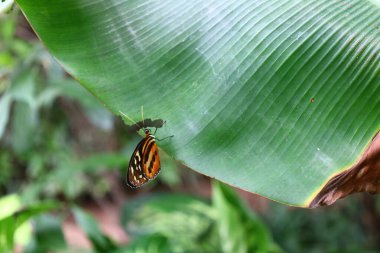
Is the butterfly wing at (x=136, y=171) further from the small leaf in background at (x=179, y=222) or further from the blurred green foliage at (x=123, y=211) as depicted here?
the small leaf in background at (x=179, y=222)

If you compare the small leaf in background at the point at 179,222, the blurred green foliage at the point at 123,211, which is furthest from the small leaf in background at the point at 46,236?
the small leaf in background at the point at 179,222

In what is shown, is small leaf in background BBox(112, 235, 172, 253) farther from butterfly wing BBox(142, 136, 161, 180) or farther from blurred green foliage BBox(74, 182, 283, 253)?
butterfly wing BBox(142, 136, 161, 180)

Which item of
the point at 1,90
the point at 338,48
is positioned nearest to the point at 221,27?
the point at 338,48

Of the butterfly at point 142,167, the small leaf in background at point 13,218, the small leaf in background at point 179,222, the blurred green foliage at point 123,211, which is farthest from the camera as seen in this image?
the small leaf in background at point 179,222

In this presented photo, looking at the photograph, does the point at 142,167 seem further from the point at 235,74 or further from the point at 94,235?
the point at 94,235

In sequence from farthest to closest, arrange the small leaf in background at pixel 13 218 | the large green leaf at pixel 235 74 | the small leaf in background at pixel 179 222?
the small leaf in background at pixel 179 222, the small leaf in background at pixel 13 218, the large green leaf at pixel 235 74

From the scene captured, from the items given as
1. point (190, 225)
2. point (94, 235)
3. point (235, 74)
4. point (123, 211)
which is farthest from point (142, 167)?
point (123, 211)

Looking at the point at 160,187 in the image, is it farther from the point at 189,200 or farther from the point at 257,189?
the point at 257,189
